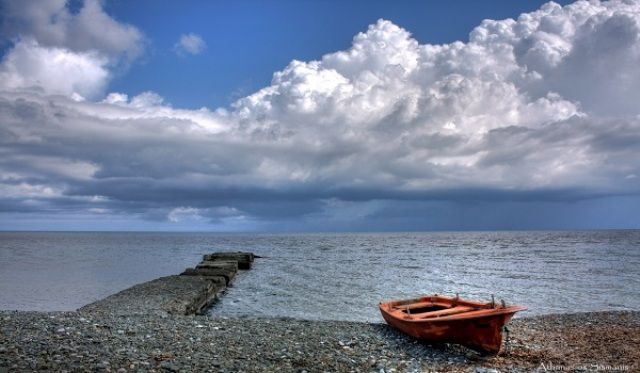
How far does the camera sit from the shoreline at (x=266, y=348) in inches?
452

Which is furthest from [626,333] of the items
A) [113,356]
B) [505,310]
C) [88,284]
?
[88,284]

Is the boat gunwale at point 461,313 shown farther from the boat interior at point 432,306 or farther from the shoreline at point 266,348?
the shoreline at point 266,348

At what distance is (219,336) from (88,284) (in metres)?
27.8

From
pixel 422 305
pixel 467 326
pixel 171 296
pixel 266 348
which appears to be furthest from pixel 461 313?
pixel 171 296

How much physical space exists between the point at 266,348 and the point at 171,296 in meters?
13.7

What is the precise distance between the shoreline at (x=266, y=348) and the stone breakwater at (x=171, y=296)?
3.13m

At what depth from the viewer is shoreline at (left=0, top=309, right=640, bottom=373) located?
11484 mm

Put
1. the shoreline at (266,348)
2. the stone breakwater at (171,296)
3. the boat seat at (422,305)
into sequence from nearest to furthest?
1. the shoreline at (266,348)
2. the boat seat at (422,305)
3. the stone breakwater at (171,296)

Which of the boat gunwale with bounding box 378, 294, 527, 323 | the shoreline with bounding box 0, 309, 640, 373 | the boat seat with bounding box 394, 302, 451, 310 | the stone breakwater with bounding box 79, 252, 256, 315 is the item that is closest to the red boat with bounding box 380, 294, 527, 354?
the boat gunwale with bounding box 378, 294, 527, 323

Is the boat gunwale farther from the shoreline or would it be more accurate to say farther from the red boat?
the shoreline

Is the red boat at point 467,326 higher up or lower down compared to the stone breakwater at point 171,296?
higher up

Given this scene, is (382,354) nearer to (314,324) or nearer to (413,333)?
(413,333)

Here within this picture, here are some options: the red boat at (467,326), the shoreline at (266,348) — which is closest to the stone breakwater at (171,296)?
the shoreline at (266,348)

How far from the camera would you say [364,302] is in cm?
2862
